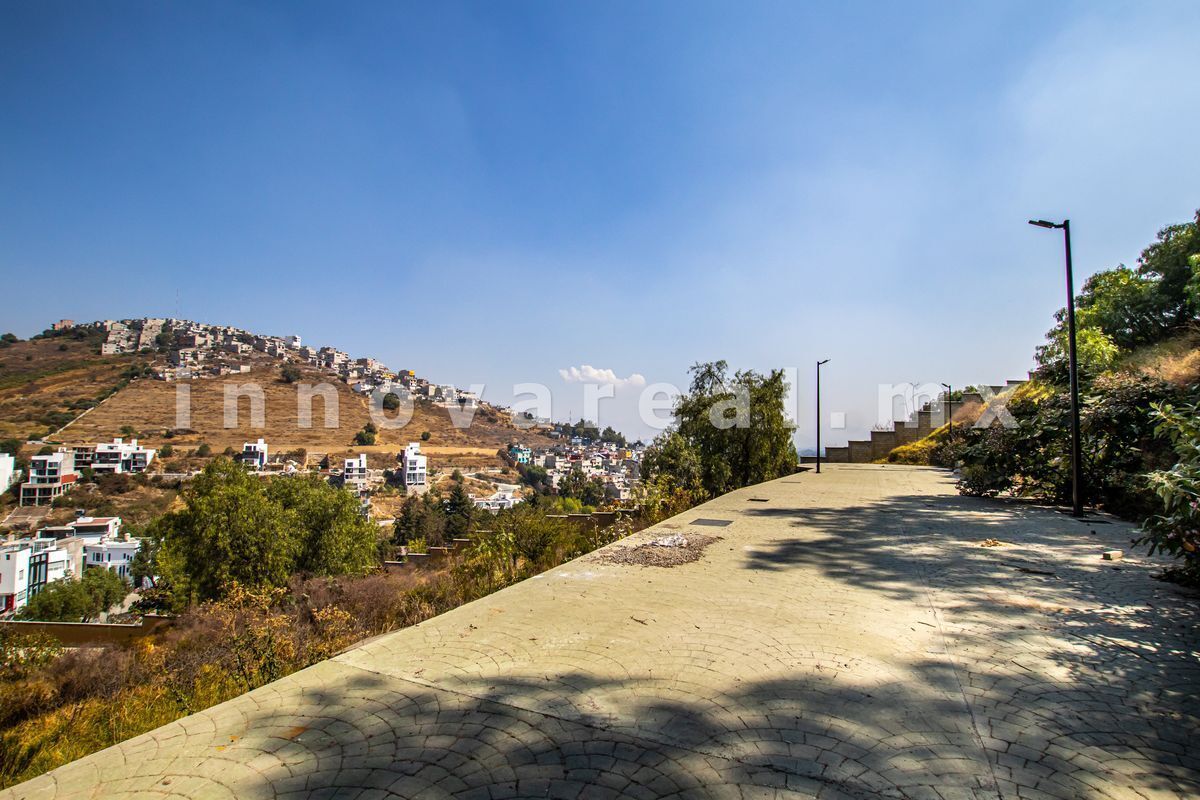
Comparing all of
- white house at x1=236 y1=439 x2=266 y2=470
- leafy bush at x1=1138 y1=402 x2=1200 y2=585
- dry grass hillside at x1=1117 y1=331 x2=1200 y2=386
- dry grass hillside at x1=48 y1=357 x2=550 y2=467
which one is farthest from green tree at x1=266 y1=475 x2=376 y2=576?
dry grass hillside at x1=48 y1=357 x2=550 y2=467

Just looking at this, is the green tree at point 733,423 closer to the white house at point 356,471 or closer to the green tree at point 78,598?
the green tree at point 78,598

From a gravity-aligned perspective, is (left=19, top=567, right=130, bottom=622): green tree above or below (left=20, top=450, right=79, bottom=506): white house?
below

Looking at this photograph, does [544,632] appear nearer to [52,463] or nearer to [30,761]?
[30,761]

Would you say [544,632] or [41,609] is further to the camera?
[41,609]

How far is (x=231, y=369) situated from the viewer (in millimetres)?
90812

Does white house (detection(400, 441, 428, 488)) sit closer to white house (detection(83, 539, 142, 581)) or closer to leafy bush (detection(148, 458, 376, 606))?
white house (detection(83, 539, 142, 581))

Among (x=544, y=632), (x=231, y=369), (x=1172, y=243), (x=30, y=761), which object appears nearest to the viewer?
(x=30, y=761)

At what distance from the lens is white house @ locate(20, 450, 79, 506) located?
185 feet

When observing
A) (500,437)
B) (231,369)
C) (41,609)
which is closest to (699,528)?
(41,609)

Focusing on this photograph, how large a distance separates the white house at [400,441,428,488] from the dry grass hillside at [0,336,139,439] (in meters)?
43.1

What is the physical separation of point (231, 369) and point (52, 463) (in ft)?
121

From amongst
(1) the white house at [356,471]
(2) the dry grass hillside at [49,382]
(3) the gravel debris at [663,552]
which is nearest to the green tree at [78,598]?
(1) the white house at [356,471]

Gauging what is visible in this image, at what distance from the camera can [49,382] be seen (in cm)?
8000

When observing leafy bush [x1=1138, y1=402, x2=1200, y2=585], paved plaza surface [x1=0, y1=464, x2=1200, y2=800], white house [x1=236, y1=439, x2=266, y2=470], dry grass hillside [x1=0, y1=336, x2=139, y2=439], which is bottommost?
white house [x1=236, y1=439, x2=266, y2=470]
